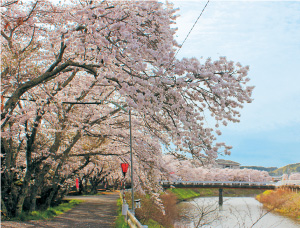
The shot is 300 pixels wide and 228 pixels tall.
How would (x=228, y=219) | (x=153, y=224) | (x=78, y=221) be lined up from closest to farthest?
1. (x=78, y=221)
2. (x=153, y=224)
3. (x=228, y=219)

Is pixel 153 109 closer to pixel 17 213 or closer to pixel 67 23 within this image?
pixel 67 23

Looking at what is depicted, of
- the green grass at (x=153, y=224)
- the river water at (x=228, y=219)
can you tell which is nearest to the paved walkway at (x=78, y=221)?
the green grass at (x=153, y=224)

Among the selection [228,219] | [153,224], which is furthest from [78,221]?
[228,219]

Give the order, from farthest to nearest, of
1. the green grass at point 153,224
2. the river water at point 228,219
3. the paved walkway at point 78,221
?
the green grass at point 153,224 < the paved walkway at point 78,221 < the river water at point 228,219

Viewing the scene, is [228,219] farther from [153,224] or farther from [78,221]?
[78,221]

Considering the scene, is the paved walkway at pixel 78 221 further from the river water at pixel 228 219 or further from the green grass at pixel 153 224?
the river water at pixel 228 219

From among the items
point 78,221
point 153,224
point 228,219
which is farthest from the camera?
point 228,219

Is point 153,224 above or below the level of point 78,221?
below

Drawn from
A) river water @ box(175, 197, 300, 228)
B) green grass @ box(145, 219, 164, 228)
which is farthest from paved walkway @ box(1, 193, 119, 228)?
river water @ box(175, 197, 300, 228)

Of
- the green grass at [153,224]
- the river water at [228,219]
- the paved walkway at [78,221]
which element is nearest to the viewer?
the river water at [228,219]

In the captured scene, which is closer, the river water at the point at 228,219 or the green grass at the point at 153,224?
the river water at the point at 228,219

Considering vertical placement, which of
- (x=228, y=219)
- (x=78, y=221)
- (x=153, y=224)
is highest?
(x=78, y=221)

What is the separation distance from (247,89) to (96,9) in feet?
14.8

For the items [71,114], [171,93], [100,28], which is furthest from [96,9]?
[71,114]
